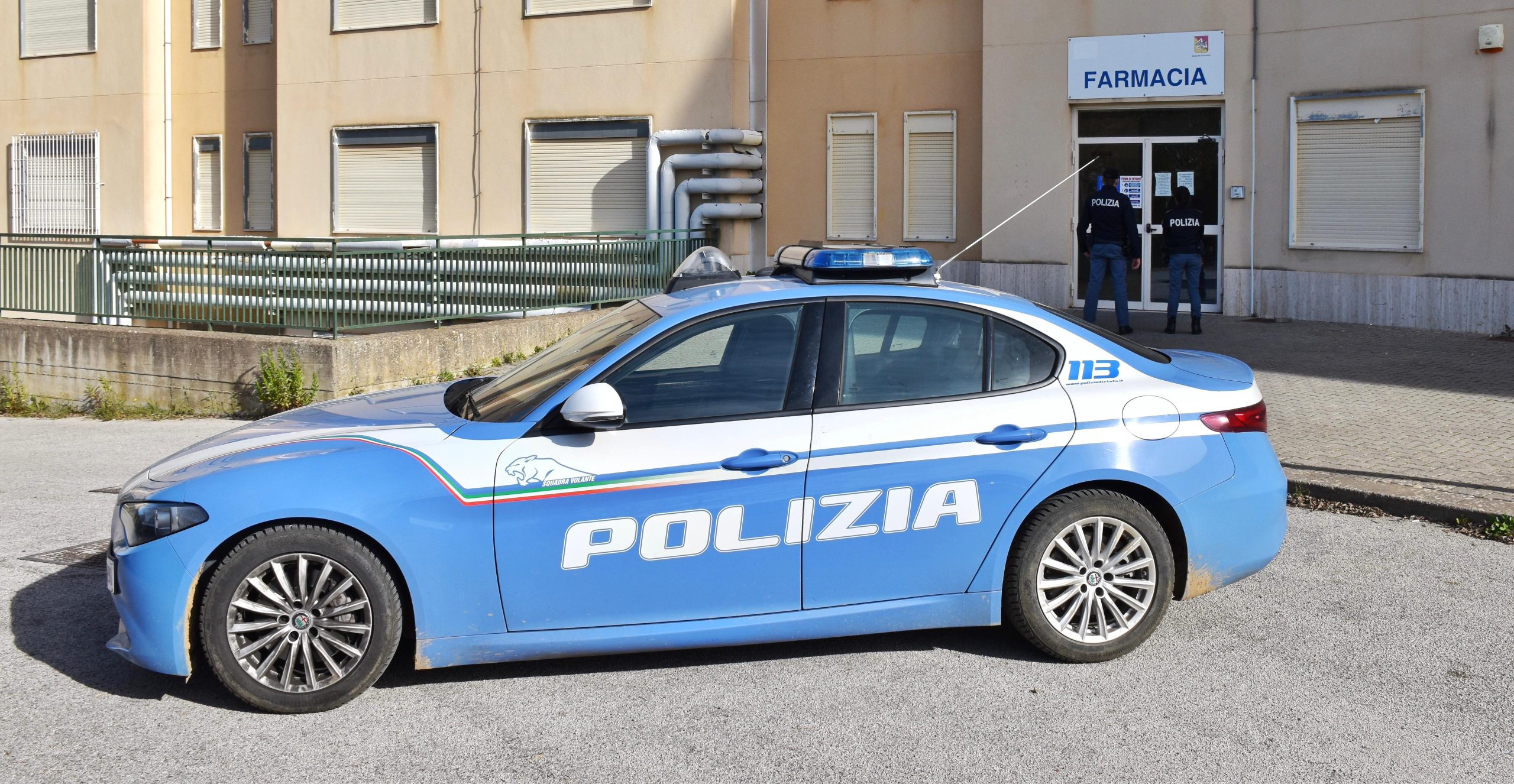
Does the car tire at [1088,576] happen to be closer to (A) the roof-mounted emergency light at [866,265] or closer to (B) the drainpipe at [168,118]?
(A) the roof-mounted emergency light at [866,265]

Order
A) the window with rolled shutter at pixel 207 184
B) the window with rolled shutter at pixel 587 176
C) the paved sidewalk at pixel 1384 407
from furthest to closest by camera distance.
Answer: the window with rolled shutter at pixel 207 184 < the window with rolled shutter at pixel 587 176 < the paved sidewalk at pixel 1384 407

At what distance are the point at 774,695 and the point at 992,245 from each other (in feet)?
46.1

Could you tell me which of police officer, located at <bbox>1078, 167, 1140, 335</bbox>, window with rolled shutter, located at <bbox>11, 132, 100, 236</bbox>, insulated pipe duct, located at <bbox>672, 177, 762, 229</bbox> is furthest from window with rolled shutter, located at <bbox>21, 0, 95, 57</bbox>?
police officer, located at <bbox>1078, 167, 1140, 335</bbox>

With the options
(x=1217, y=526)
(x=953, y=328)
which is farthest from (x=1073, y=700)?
(x=953, y=328)

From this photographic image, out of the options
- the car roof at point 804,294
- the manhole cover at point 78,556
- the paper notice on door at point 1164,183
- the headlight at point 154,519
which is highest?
the paper notice on door at point 1164,183

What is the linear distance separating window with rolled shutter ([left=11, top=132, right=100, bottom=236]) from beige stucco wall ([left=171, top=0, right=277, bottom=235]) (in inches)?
56.1

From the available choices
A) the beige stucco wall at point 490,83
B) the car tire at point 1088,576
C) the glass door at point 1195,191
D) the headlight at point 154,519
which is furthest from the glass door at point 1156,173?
the headlight at point 154,519

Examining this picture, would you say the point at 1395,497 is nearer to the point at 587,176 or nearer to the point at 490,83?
the point at 587,176

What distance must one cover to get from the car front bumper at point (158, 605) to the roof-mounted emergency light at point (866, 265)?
8.39 ft

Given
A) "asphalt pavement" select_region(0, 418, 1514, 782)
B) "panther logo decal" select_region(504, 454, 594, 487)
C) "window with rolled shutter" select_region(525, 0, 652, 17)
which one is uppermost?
"window with rolled shutter" select_region(525, 0, 652, 17)

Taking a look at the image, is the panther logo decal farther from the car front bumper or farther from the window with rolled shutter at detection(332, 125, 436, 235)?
the window with rolled shutter at detection(332, 125, 436, 235)

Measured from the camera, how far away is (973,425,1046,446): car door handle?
534 cm

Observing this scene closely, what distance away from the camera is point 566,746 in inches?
183

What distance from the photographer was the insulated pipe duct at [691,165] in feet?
63.7
